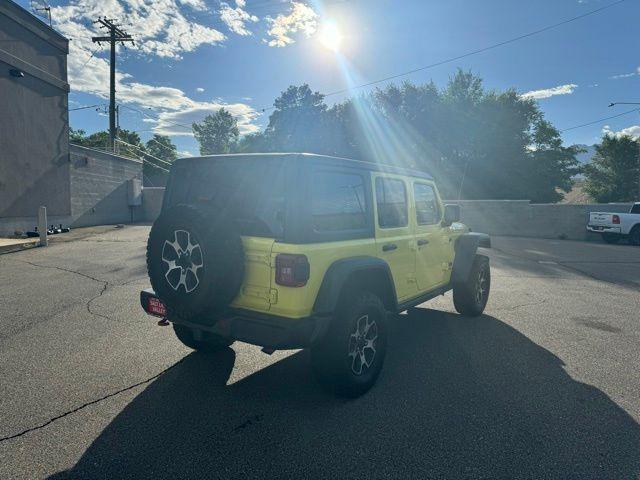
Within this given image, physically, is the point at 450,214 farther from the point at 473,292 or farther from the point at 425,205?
the point at 473,292

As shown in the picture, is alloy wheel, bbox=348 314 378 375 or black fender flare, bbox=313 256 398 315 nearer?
black fender flare, bbox=313 256 398 315

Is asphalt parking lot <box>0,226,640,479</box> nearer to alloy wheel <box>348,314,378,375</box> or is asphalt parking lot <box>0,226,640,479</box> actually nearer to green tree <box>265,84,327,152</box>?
alloy wheel <box>348,314,378,375</box>

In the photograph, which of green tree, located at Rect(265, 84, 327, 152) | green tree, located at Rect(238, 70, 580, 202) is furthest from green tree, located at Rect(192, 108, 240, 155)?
green tree, located at Rect(238, 70, 580, 202)

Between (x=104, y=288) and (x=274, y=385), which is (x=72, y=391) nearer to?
(x=274, y=385)

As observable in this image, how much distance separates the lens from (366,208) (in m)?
3.72

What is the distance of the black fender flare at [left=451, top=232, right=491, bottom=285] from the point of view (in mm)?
5422

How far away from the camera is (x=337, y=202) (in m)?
3.46

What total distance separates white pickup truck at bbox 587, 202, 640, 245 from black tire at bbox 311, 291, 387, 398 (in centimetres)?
1731

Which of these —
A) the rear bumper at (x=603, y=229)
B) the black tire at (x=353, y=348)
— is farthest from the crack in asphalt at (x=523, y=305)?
the rear bumper at (x=603, y=229)

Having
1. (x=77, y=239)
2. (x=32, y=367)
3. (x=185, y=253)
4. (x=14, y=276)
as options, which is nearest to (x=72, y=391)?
(x=32, y=367)

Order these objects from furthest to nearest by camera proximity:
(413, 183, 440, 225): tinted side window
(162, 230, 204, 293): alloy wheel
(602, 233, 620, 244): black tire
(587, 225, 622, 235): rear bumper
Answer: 1. (602, 233, 620, 244): black tire
2. (587, 225, 622, 235): rear bumper
3. (413, 183, 440, 225): tinted side window
4. (162, 230, 204, 293): alloy wheel

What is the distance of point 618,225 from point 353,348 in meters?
17.7

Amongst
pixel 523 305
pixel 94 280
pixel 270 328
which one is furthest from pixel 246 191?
pixel 94 280

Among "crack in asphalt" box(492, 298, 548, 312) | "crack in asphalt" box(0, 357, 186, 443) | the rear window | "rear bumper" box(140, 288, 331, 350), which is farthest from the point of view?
"crack in asphalt" box(492, 298, 548, 312)
